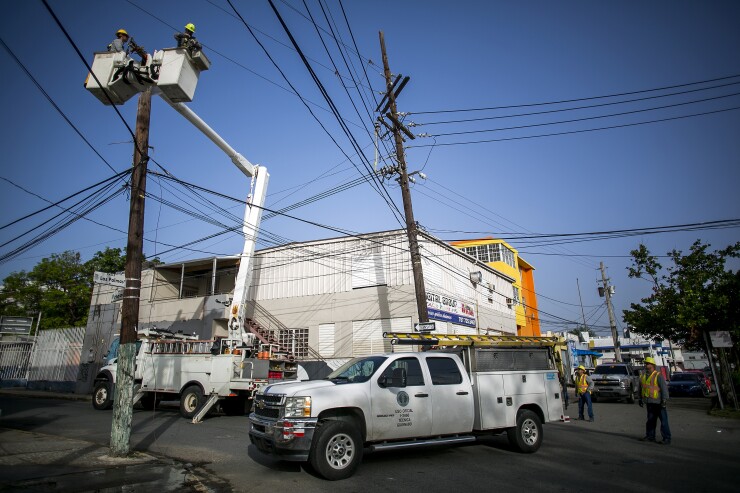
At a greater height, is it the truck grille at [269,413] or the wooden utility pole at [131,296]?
the wooden utility pole at [131,296]

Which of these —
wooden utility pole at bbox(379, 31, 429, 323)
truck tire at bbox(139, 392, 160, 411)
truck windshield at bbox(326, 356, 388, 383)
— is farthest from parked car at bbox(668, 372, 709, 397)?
truck tire at bbox(139, 392, 160, 411)

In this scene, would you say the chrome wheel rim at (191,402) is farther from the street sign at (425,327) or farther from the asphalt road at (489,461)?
the street sign at (425,327)

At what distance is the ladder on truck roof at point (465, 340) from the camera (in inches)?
304

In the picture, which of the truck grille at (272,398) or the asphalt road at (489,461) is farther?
the truck grille at (272,398)

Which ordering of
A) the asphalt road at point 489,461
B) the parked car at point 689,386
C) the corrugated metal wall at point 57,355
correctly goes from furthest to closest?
the corrugated metal wall at point 57,355 < the parked car at point 689,386 < the asphalt road at point 489,461

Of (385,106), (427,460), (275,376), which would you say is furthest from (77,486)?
(385,106)

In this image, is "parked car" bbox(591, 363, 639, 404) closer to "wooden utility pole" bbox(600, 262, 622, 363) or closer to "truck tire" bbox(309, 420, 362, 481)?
"wooden utility pole" bbox(600, 262, 622, 363)

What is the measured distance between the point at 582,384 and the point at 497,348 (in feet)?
23.3

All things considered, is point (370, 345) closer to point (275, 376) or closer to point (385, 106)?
point (275, 376)

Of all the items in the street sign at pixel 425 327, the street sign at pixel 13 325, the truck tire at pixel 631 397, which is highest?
the street sign at pixel 13 325

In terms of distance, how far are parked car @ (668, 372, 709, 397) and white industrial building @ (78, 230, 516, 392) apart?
11.6 m

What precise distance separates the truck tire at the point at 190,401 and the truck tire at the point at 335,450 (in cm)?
888

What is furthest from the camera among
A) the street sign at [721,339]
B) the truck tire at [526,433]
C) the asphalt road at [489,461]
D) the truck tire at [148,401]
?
the truck tire at [148,401]

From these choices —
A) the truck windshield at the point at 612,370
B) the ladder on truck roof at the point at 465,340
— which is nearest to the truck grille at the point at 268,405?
the ladder on truck roof at the point at 465,340
